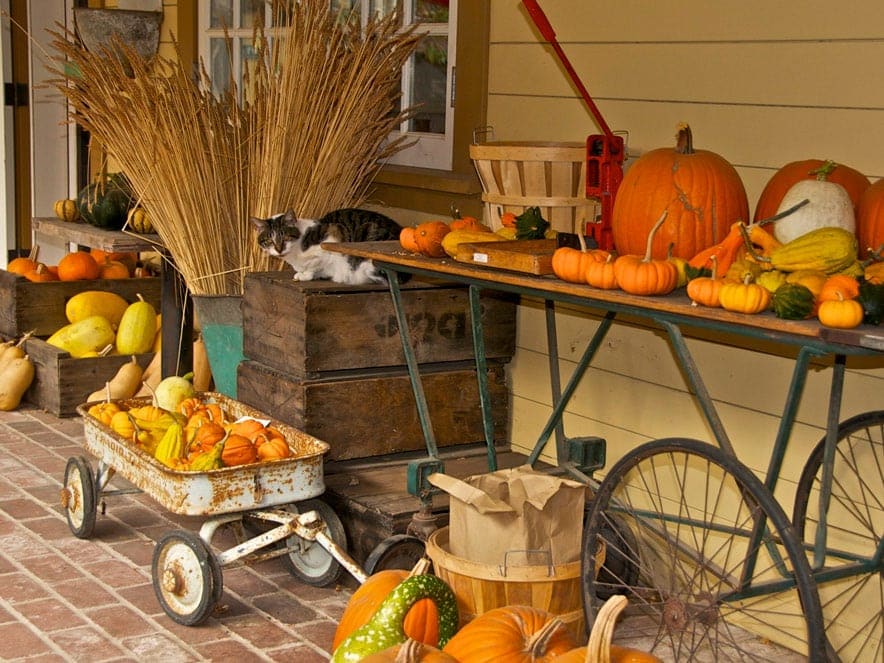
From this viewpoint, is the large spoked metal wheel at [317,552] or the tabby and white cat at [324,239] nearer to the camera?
the large spoked metal wheel at [317,552]

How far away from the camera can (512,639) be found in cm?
279

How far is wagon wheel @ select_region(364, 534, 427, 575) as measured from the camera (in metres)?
3.64

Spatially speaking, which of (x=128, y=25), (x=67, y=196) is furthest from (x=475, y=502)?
(x=67, y=196)

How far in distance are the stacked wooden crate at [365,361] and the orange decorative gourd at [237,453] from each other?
46 centimetres

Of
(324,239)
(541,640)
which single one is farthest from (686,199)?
(324,239)

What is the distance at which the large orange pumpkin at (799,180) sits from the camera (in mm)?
3119

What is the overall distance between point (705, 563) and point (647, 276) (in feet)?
2.42

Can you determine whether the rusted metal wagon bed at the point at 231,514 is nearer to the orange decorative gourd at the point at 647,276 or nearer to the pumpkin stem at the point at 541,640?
the pumpkin stem at the point at 541,640

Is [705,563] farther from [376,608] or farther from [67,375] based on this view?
[67,375]

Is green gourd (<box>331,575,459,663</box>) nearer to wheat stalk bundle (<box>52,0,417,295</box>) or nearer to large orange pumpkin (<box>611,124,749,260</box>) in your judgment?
large orange pumpkin (<box>611,124,749,260</box>)

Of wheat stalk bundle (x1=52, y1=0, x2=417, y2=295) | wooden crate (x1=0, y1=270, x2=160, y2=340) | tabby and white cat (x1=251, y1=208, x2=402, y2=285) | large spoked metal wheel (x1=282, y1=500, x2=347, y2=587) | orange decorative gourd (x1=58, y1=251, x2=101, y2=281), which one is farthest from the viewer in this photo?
orange decorative gourd (x1=58, y1=251, x2=101, y2=281)

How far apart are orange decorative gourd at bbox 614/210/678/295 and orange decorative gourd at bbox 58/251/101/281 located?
4.12 m

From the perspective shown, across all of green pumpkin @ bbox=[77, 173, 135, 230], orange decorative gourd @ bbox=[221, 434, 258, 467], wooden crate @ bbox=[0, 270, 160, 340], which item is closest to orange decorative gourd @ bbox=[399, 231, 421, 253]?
orange decorative gourd @ bbox=[221, 434, 258, 467]

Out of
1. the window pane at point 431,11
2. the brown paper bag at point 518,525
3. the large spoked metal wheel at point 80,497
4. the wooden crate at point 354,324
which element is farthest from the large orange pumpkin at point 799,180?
the large spoked metal wheel at point 80,497
